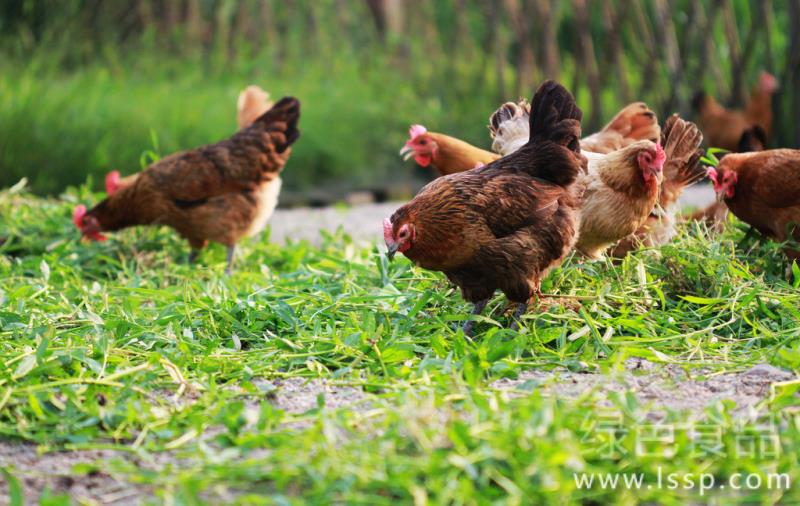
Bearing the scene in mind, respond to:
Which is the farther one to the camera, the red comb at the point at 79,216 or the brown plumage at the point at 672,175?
the red comb at the point at 79,216

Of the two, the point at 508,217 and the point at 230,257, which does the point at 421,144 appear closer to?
the point at 230,257

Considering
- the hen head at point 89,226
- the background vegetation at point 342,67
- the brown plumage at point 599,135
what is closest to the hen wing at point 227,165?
the hen head at point 89,226

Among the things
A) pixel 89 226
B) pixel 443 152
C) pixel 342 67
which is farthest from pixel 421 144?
pixel 342 67

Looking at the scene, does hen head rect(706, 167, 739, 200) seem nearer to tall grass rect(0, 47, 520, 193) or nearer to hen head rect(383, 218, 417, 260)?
hen head rect(383, 218, 417, 260)

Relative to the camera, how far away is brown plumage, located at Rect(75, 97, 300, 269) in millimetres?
5320

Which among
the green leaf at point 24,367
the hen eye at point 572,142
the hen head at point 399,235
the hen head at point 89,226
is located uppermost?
the hen eye at point 572,142

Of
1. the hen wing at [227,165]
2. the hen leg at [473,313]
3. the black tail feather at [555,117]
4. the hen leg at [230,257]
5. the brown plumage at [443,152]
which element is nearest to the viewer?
the hen leg at [473,313]

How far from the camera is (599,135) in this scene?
15.6ft

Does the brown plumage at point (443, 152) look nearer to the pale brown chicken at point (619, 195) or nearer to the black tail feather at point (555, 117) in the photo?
the pale brown chicken at point (619, 195)

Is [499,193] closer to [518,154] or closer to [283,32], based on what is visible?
[518,154]

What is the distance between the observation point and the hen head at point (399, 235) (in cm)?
332

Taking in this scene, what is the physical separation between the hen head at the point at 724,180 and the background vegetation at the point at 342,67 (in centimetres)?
307

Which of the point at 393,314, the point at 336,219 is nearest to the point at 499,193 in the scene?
the point at 393,314

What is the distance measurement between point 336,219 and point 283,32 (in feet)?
16.4
